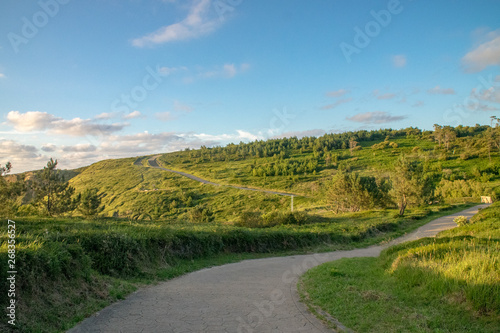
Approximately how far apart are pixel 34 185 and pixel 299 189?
65.2 meters

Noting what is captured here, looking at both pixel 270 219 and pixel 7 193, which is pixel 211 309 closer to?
pixel 270 219

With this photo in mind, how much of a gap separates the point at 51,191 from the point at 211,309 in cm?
3602

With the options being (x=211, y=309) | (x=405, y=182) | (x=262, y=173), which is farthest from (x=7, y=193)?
(x=262, y=173)

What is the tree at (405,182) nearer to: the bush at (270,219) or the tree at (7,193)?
the bush at (270,219)

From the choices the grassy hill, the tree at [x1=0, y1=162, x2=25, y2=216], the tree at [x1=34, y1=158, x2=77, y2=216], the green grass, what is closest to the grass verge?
the green grass

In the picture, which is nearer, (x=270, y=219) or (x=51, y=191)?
(x=270, y=219)

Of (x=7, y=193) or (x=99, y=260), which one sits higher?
(x=7, y=193)

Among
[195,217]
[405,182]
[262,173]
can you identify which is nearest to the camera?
[405,182]

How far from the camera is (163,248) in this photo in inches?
481

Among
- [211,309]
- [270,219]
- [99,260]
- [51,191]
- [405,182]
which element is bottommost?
[270,219]

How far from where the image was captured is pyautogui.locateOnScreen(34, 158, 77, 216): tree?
34.3m

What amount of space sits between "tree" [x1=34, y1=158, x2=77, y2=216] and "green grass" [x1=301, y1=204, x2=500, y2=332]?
35.4 metres

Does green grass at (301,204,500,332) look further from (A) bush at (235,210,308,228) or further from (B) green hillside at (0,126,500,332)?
(A) bush at (235,210,308,228)

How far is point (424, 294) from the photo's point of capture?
20.4 feet
